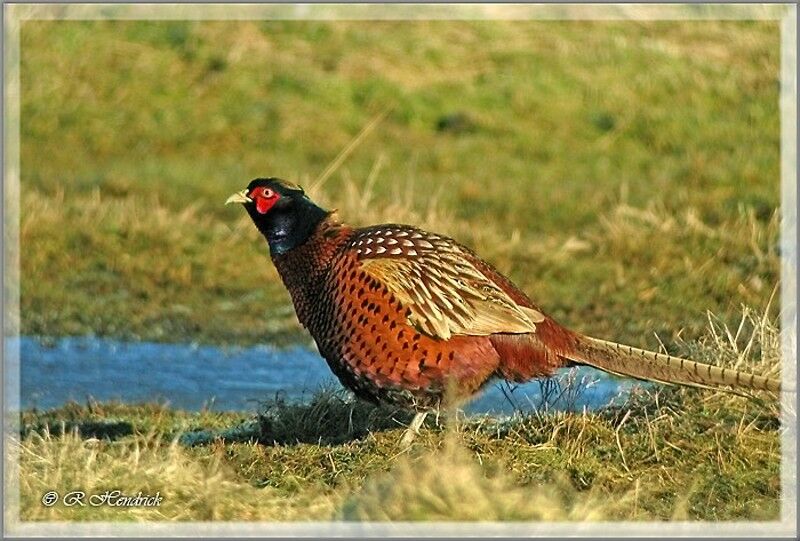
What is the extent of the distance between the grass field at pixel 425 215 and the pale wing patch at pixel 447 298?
1.67 ft

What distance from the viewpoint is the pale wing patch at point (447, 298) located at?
625 centimetres

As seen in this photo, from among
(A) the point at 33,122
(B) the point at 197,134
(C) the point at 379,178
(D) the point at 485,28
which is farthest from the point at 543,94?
(A) the point at 33,122

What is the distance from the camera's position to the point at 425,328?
625cm

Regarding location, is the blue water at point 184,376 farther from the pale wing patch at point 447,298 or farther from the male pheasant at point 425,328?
the pale wing patch at point 447,298

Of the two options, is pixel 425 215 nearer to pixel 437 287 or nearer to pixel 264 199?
pixel 264 199

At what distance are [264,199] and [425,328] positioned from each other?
100 cm

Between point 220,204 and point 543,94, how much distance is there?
3.22 meters

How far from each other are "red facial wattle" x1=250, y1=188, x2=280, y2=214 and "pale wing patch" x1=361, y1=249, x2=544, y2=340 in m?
0.61

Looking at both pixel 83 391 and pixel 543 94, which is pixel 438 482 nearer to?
pixel 83 391

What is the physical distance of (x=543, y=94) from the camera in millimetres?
13203

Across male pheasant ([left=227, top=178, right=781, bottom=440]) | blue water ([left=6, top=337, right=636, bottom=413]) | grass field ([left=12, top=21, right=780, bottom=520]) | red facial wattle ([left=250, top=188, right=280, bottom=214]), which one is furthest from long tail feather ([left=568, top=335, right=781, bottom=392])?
red facial wattle ([left=250, top=188, right=280, bottom=214])

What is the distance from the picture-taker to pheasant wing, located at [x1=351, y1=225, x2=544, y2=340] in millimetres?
6258

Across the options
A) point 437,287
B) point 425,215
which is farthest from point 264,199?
point 425,215

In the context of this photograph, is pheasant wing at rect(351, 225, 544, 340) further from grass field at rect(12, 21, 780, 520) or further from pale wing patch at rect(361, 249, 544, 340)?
grass field at rect(12, 21, 780, 520)
